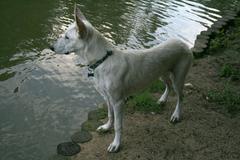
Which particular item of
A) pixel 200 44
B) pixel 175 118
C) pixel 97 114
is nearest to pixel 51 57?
pixel 97 114

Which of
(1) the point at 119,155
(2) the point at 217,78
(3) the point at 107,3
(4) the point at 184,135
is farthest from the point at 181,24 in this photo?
(1) the point at 119,155

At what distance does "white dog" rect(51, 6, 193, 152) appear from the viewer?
4223 mm

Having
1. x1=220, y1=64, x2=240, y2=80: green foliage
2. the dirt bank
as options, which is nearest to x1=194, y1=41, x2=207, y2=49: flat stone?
x1=220, y1=64, x2=240, y2=80: green foliage

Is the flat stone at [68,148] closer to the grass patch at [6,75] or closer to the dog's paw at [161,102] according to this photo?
the dog's paw at [161,102]

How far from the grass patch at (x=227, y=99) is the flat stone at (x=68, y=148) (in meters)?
2.69

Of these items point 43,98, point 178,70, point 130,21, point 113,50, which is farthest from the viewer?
point 130,21

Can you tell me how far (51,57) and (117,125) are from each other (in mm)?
3516

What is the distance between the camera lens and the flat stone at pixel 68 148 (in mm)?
4699

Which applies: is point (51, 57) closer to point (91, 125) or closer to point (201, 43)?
point (91, 125)

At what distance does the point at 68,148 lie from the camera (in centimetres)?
480

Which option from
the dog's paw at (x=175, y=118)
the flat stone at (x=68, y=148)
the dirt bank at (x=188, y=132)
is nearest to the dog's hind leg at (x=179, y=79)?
the dog's paw at (x=175, y=118)

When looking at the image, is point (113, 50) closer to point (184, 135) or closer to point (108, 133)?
point (108, 133)

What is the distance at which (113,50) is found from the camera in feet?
14.5

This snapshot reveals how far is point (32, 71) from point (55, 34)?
195cm
